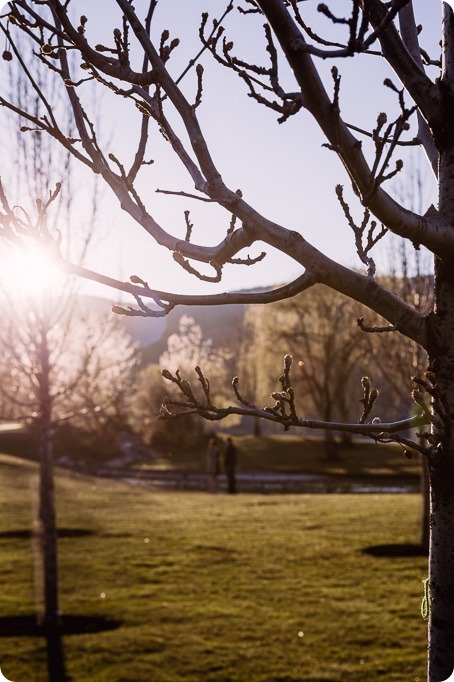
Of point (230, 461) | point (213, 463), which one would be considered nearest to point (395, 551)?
point (213, 463)

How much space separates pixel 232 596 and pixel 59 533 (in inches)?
278

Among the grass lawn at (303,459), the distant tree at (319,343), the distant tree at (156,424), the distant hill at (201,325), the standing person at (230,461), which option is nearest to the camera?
the standing person at (230,461)

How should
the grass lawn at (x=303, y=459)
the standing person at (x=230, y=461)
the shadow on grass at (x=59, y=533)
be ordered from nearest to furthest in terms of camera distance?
the shadow on grass at (x=59, y=533), the standing person at (x=230, y=461), the grass lawn at (x=303, y=459)

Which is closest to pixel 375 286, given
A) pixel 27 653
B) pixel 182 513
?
pixel 27 653

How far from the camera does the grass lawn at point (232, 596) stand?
7.35 m

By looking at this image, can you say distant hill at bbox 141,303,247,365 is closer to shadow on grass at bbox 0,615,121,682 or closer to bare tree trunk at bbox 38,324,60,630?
bare tree trunk at bbox 38,324,60,630

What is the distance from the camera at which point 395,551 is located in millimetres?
12602

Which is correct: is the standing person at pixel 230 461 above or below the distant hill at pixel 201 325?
below

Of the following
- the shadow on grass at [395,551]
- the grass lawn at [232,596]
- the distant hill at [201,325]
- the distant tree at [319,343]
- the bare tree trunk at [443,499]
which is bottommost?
the grass lawn at [232,596]

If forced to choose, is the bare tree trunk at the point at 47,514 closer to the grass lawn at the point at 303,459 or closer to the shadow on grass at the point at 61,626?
the shadow on grass at the point at 61,626

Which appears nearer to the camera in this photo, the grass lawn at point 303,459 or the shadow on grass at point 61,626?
the shadow on grass at point 61,626

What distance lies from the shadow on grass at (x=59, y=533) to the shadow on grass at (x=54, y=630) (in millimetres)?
6074

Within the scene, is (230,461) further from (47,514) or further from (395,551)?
(47,514)

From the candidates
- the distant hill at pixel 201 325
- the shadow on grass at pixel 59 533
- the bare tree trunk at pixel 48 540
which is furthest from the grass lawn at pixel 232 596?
the distant hill at pixel 201 325
